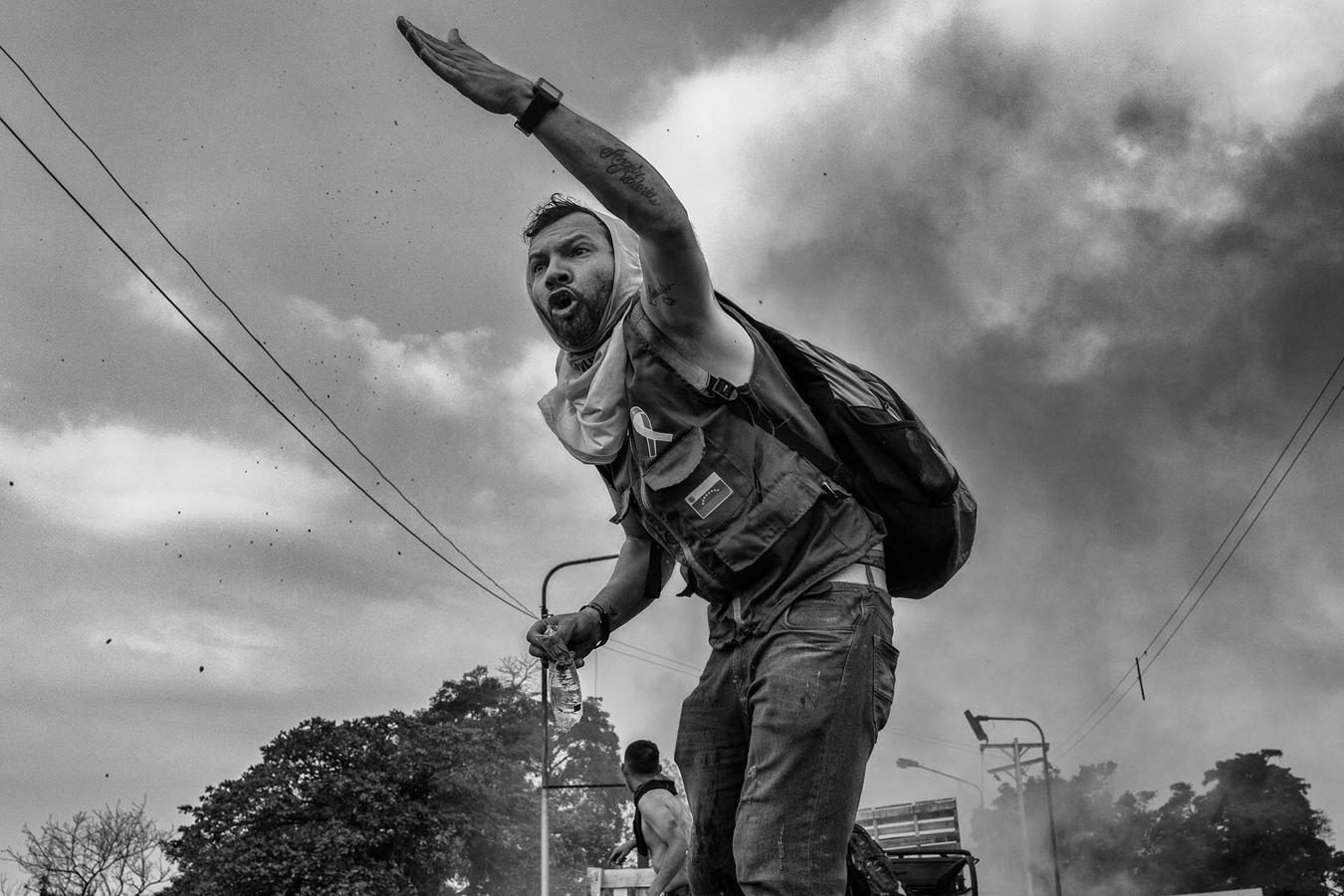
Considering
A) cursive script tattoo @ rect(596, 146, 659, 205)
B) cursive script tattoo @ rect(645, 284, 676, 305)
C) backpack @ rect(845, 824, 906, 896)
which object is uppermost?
cursive script tattoo @ rect(596, 146, 659, 205)

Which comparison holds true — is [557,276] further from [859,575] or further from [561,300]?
[859,575]

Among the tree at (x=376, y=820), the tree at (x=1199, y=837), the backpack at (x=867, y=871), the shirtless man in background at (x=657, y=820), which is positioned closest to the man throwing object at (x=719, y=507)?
the backpack at (x=867, y=871)

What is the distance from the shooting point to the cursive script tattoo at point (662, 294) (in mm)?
2355

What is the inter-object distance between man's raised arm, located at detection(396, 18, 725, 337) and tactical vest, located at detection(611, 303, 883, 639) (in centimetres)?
15

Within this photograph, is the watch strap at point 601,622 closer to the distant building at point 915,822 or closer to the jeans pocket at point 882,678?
the jeans pocket at point 882,678

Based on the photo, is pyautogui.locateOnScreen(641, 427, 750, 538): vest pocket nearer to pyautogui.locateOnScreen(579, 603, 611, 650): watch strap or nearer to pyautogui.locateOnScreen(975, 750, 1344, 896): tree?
pyautogui.locateOnScreen(579, 603, 611, 650): watch strap

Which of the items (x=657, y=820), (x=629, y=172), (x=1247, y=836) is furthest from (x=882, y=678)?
(x=1247, y=836)

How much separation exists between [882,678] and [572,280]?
117 cm

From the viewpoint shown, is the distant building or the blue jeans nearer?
the blue jeans

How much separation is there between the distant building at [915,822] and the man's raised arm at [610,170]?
3142 centimetres

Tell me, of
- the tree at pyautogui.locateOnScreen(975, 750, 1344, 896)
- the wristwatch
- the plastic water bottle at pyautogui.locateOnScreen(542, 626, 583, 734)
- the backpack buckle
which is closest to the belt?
the backpack buckle

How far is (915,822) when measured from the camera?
1320 inches

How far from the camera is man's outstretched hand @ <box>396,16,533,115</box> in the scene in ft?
7.36

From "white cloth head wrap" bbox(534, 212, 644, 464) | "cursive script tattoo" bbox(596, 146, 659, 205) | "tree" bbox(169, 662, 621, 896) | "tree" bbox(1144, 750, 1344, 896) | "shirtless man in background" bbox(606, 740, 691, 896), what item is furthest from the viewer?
"tree" bbox(1144, 750, 1344, 896)
